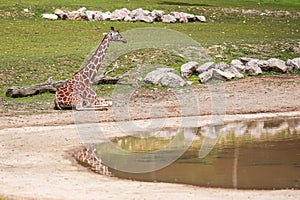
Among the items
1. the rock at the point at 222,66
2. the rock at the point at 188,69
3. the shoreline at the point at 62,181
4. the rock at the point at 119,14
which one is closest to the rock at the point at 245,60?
the rock at the point at 222,66

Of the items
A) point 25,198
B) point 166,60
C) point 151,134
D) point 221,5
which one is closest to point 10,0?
point 221,5

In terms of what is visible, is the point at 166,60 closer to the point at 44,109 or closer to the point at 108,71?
A: the point at 108,71

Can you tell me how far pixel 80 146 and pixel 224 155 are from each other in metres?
2.46

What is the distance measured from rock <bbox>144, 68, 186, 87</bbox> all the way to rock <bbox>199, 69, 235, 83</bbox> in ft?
1.78

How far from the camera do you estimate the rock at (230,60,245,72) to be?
70.7 feet

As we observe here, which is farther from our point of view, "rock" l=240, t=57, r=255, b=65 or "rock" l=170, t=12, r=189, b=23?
"rock" l=170, t=12, r=189, b=23

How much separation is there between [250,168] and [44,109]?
639cm

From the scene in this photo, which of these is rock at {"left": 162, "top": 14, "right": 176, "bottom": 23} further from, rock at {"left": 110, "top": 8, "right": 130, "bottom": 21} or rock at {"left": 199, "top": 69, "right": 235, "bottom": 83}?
rock at {"left": 199, "top": 69, "right": 235, "bottom": 83}

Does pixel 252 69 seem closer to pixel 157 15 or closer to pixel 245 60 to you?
pixel 245 60

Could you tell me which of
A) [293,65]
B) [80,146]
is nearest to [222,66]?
[293,65]

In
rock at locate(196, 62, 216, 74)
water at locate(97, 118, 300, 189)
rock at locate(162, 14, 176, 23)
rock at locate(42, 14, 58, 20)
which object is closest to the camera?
water at locate(97, 118, 300, 189)

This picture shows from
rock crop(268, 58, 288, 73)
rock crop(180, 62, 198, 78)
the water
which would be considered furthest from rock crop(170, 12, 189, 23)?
the water

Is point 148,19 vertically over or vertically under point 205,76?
over

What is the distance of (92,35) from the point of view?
25891mm
